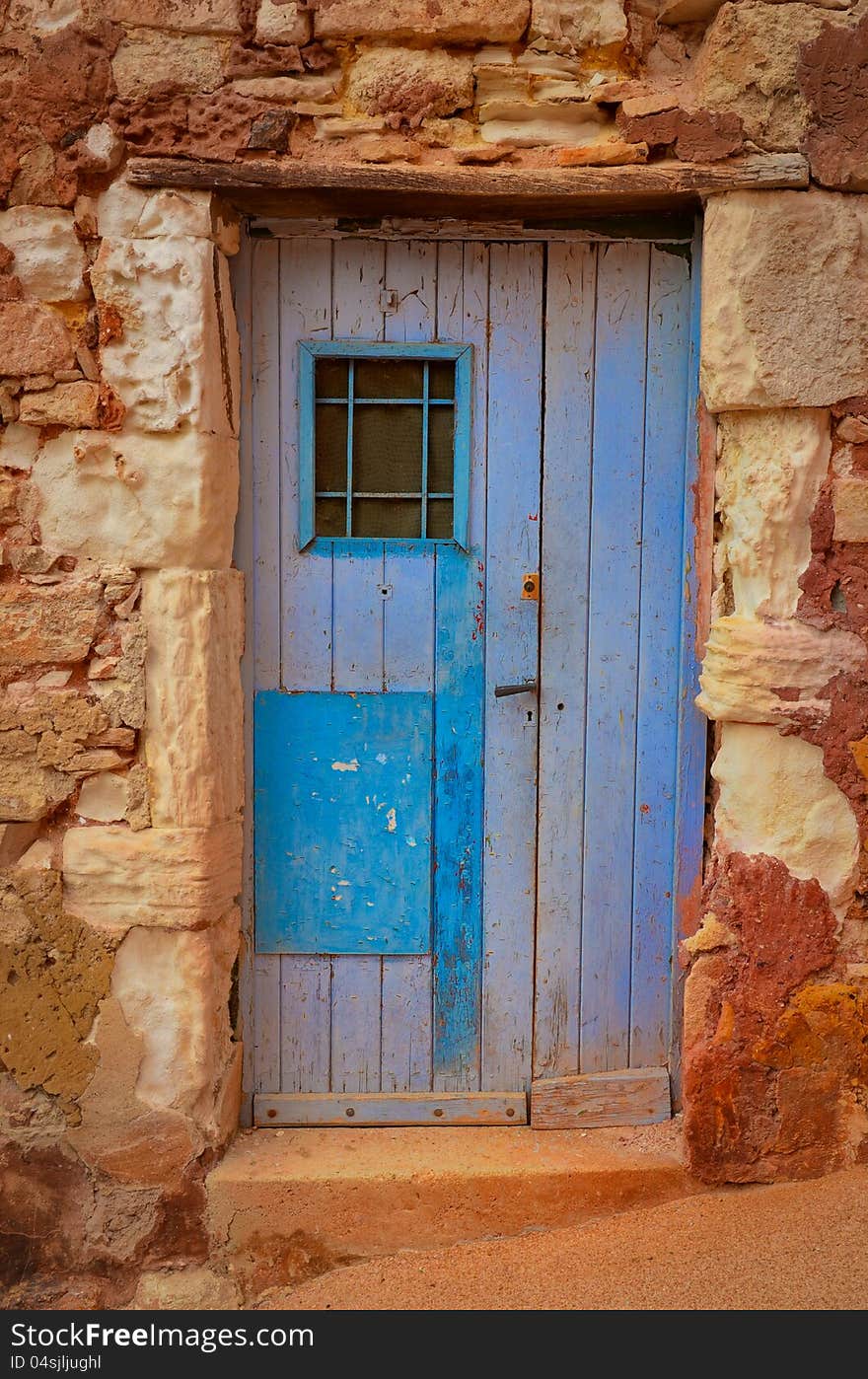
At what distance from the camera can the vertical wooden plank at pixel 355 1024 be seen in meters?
2.94

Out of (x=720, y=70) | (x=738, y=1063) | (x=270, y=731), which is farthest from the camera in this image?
(x=270, y=731)

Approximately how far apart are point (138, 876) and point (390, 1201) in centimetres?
102

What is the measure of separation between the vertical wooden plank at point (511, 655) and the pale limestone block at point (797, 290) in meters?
0.51

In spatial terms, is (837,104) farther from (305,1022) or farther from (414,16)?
(305,1022)

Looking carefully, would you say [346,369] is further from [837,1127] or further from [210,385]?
[837,1127]

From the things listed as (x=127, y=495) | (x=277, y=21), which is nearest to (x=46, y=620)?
(x=127, y=495)

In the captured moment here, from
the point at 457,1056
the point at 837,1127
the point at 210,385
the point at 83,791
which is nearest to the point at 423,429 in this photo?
the point at 210,385

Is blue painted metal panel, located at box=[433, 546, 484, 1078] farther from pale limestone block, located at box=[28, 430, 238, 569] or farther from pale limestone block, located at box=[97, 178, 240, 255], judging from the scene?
pale limestone block, located at box=[97, 178, 240, 255]

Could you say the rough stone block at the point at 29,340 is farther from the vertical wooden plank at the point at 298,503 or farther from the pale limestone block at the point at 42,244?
the vertical wooden plank at the point at 298,503

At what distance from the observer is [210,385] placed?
8.59 ft

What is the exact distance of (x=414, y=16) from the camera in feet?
8.32

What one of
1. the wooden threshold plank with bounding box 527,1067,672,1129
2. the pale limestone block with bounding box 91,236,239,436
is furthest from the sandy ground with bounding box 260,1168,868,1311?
the pale limestone block with bounding box 91,236,239,436

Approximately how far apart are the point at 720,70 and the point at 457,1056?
2503 mm

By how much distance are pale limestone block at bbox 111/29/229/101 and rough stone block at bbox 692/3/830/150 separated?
1150 millimetres
